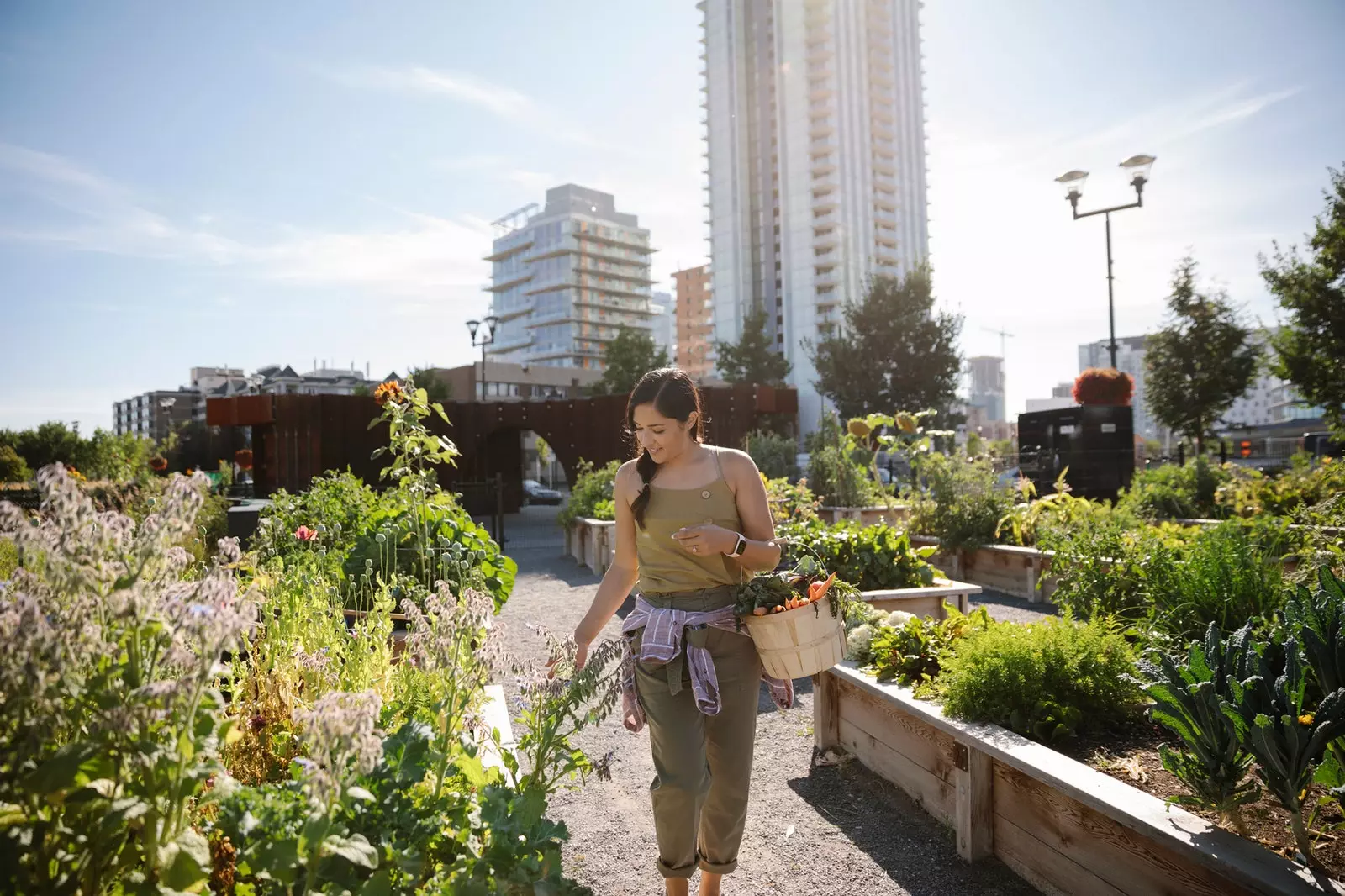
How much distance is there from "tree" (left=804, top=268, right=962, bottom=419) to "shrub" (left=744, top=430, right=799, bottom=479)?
A: 15.9m

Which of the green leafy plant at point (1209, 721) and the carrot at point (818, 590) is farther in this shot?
the carrot at point (818, 590)

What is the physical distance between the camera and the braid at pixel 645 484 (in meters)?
2.58

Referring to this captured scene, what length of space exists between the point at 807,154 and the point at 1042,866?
74.7 meters

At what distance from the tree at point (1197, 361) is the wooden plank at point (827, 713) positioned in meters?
17.6

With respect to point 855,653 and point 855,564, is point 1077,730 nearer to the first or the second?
point 855,653

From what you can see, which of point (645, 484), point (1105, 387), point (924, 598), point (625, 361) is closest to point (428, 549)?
point (645, 484)

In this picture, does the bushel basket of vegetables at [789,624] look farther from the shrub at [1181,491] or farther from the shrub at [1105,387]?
the shrub at [1105,387]

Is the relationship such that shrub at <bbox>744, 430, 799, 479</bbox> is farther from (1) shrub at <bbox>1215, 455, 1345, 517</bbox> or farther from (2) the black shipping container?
(1) shrub at <bbox>1215, 455, 1345, 517</bbox>

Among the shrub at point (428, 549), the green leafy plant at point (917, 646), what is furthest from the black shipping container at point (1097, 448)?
the shrub at point (428, 549)

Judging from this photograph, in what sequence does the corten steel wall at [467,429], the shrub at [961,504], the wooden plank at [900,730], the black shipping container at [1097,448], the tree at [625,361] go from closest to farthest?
1. the wooden plank at [900,730]
2. the shrub at [961,504]
3. the black shipping container at [1097,448]
4. the corten steel wall at [467,429]
5. the tree at [625,361]

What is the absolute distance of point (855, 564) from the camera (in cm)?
569

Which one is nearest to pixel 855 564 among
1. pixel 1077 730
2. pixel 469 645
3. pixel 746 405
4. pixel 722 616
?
pixel 1077 730

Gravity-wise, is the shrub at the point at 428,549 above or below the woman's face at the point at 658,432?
below

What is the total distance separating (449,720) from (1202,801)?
73.4 inches
